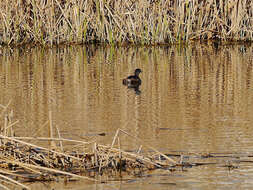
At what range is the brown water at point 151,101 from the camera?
6.91m

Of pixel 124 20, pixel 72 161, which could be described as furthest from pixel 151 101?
pixel 124 20

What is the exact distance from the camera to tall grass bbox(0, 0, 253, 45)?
20.7 metres

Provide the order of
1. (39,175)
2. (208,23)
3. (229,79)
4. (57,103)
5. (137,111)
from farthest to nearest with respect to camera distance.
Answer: (208,23) < (229,79) < (57,103) < (137,111) < (39,175)

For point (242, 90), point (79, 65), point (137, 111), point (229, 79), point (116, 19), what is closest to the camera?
point (137, 111)

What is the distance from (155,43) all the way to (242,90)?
9140 millimetres

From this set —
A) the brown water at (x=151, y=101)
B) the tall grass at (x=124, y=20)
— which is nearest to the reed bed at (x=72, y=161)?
the brown water at (x=151, y=101)

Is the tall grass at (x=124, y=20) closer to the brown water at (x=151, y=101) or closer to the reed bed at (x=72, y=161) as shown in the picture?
the brown water at (x=151, y=101)

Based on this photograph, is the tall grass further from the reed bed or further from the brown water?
the reed bed

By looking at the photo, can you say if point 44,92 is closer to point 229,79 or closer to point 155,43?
point 229,79

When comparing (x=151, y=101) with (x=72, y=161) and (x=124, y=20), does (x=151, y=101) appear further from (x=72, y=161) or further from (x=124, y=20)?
(x=124, y=20)

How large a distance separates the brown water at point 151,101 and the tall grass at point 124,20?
137 centimetres

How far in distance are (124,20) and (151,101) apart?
979 cm

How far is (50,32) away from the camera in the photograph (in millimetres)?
21344

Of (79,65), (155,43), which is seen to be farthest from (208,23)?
(79,65)
